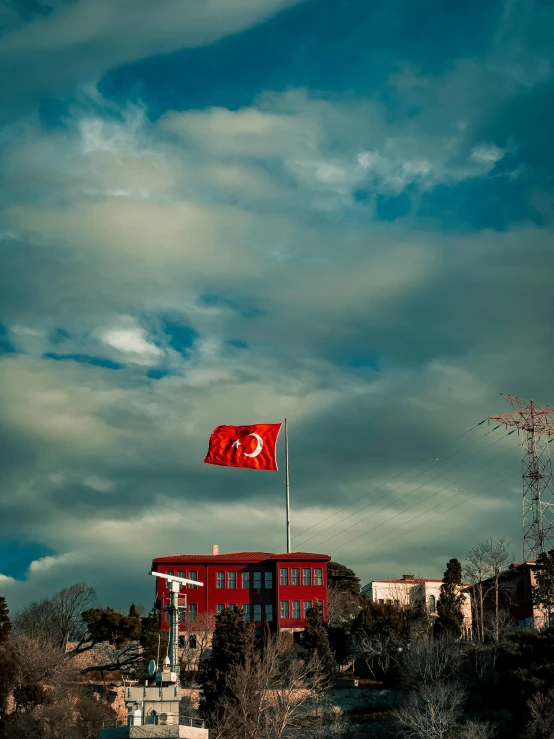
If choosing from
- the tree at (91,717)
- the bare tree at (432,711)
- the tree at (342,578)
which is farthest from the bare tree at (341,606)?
the tree at (91,717)

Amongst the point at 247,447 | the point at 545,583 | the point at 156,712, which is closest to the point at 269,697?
the point at 156,712

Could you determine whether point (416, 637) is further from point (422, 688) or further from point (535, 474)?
point (535, 474)

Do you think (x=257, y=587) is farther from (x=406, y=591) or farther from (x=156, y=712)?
(x=156, y=712)

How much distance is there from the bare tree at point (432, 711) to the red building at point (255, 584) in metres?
20.8

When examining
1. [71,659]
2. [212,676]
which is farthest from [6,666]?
[212,676]

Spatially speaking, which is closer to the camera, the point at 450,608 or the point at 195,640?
the point at 450,608

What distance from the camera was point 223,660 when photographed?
68312 millimetres

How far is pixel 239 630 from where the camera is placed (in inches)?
2763

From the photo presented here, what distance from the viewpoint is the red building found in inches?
3558

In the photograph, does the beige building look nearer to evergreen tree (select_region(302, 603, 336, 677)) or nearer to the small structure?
evergreen tree (select_region(302, 603, 336, 677))

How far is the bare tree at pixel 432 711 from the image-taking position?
63.7m

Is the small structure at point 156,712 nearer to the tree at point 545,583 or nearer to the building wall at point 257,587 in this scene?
the building wall at point 257,587

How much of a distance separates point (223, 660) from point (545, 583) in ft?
94.6

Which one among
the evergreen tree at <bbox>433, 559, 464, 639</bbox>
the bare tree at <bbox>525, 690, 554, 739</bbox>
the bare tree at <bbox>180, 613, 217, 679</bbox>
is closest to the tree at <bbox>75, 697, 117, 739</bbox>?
the bare tree at <bbox>180, 613, 217, 679</bbox>
